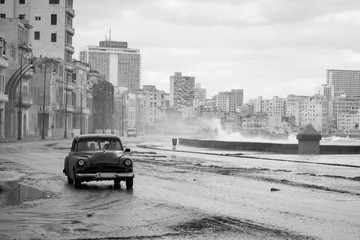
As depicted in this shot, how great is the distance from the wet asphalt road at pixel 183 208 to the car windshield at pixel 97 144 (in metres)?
1.10

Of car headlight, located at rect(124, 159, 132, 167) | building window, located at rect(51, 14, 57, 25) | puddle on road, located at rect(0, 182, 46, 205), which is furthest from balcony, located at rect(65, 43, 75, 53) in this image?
car headlight, located at rect(124, 159, 132, 167)

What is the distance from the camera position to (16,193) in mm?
17281

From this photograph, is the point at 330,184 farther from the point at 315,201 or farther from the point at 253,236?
the point at 253,236

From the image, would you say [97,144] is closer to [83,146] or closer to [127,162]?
[83,146]

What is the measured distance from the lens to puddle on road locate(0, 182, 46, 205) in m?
15.6

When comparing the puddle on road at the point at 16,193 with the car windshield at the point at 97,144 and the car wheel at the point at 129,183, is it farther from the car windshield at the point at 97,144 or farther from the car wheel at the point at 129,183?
the car wheel at the point at 129,183

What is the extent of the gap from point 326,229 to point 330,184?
33.5 ft

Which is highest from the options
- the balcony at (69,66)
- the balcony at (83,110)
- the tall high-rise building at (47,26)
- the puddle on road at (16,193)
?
the tall high-rise building at (47,26)

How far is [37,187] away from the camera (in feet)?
62.5

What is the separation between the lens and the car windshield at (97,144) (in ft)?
65.6

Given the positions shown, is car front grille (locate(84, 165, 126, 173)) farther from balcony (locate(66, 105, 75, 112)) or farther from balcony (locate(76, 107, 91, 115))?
balcony (locate(76, 107, 91, 115))

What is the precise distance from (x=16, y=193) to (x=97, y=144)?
137 inches

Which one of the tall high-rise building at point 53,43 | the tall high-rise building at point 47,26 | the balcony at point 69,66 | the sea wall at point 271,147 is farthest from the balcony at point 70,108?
the sea wall at point 271,147

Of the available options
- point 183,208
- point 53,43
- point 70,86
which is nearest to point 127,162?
point 183,208
